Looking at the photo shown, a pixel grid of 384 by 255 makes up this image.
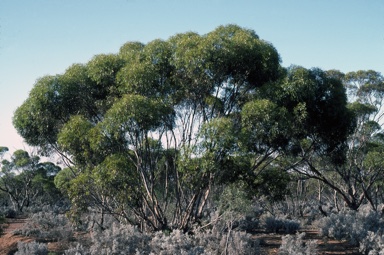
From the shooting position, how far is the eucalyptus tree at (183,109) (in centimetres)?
1198

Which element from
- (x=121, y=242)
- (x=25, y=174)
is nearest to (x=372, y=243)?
(x=121, y=242)

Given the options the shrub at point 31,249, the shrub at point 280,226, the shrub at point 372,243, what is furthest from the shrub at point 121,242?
the shrub at point 280,226

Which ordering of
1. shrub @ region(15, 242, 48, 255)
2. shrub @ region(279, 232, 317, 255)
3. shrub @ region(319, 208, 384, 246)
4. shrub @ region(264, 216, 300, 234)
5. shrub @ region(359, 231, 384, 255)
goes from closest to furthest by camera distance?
shrub @ region(279, 232, 317, 255) < shrub @ region(15, 242, 48, 255) < shrub @ region(359, 231, 384, 255) < shrub @ region(319, 208, 384, 246) < shrub @ region(264, 216, 300, 234)

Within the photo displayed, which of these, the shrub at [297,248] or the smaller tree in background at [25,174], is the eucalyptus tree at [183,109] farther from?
the smaller tree in background at [25,174]

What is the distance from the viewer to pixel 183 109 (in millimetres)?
15438

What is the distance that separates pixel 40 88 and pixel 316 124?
9.30m

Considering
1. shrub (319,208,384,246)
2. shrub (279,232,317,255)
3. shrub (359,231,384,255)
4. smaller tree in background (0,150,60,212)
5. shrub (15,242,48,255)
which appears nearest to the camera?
shrub (279,232,317,255)

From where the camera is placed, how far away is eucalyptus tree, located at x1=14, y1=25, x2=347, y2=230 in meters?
12.0

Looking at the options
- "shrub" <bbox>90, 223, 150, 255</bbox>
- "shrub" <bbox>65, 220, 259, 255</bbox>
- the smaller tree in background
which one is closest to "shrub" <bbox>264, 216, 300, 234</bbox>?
"shrub" <bbox>65, 220, 259, 255</bbox>

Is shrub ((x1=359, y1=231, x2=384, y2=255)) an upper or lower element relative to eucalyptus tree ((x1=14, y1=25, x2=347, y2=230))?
lower

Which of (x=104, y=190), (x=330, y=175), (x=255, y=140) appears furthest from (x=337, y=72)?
(x=104, y=190)

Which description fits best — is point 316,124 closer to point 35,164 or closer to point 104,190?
point 104,190

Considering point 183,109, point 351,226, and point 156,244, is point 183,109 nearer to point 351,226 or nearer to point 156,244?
point 156,244

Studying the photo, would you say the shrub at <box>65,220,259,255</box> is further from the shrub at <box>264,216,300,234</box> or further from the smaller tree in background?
the smaller tree in background
